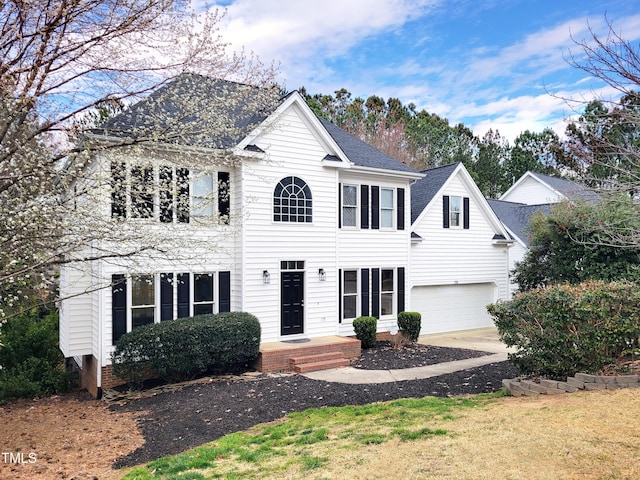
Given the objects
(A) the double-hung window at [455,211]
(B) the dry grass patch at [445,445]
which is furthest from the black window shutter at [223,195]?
(A) the double-hung window at [455,211]

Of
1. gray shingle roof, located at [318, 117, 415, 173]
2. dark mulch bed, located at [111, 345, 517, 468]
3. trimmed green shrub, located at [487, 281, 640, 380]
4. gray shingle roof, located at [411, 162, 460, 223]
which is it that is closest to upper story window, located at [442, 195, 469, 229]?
gray shingle roof, located at [411, 162, 460, 223]

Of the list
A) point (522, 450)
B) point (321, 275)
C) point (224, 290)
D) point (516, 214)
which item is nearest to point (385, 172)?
point (321, 275)

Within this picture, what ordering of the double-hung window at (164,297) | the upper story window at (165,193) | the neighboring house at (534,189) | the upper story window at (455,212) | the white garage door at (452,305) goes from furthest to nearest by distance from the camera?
the neighboring house at (534,189) < the upper story window at (455,212) < the white garage door at (452,305) < the double-hung window at (164,297) < the upper story window at (165,193)

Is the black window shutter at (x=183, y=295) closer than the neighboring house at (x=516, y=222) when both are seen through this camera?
Yes

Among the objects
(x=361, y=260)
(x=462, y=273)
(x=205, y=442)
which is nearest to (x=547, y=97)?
(x=205, y=442)

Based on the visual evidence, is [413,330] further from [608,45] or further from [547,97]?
[608,45]

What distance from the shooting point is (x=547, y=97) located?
302 inches

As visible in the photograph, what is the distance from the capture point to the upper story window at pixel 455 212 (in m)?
18.8

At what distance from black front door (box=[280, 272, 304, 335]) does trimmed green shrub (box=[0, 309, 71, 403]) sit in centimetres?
631

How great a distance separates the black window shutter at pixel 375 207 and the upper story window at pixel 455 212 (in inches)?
147

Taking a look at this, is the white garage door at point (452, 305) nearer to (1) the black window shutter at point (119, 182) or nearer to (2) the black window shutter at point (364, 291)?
(2) the black window shutter at point (364, 291)

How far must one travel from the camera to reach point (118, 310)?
11.7 m

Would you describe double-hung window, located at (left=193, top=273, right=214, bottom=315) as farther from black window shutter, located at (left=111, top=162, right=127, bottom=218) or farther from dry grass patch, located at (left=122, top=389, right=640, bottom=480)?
dry grass patch, located at (left=122, top=389, right=640, bottom=480)

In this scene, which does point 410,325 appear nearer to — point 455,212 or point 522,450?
point 455,212
